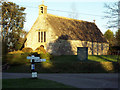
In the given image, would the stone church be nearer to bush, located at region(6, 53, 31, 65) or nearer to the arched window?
the arched window

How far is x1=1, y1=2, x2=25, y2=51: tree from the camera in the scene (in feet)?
159

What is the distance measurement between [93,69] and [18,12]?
31.3 metres

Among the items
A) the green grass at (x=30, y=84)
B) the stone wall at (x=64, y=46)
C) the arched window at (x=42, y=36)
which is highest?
the arched window at (x=42, y=36)

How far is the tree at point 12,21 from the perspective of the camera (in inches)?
1913

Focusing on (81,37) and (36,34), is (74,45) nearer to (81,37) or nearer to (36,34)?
(81,37)

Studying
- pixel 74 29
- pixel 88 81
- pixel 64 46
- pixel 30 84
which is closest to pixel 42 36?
pixel 64 46

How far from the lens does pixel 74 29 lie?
48.3 metres

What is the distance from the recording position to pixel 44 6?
148ft

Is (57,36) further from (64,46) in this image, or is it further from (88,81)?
(88,81)

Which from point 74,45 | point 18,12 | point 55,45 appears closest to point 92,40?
point 74,45

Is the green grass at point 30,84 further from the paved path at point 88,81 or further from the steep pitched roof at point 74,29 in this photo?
the steep pitched roof at point 74,29

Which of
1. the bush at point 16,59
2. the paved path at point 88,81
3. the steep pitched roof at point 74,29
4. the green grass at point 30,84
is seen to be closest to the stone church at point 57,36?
the steep pitched roof at point 74,29

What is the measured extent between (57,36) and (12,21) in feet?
41.5

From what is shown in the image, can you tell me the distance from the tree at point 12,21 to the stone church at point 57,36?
3.75 meters
